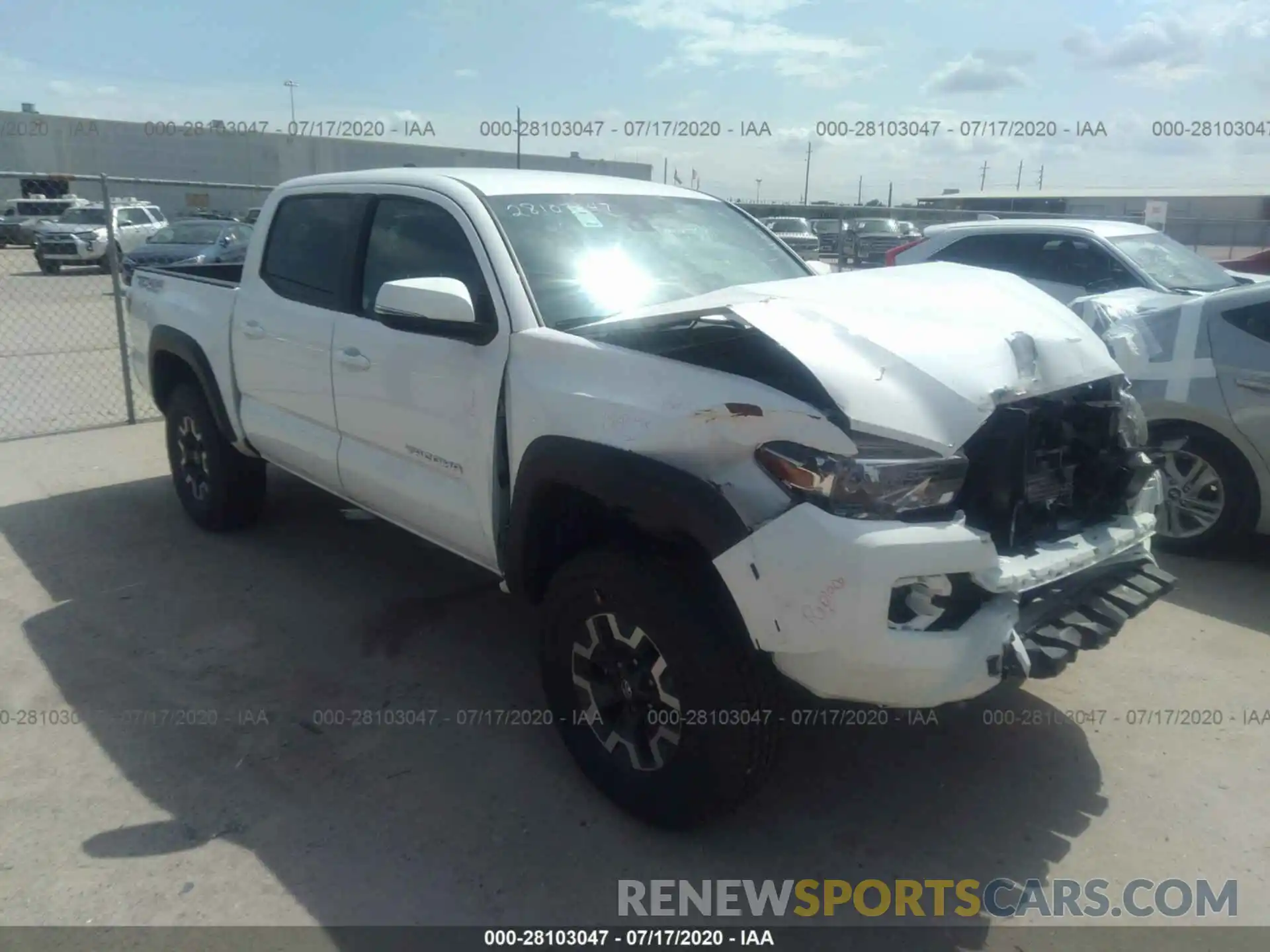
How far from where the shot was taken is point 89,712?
3.79m

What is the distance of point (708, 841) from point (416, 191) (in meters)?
2.70

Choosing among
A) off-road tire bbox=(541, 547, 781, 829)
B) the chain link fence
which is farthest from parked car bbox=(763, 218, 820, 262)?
off-road tire bbox=(541, 547, 781, 829)

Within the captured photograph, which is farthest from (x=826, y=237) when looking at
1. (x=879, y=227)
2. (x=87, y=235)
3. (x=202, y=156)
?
(x=202, y=156)

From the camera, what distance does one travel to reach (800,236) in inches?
877

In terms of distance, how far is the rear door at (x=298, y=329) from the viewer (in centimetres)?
427

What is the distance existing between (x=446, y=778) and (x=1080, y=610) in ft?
7.04

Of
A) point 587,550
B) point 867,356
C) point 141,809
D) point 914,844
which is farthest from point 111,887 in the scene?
point 867,356

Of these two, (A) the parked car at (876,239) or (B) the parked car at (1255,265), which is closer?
(B) the parked car at (1255,265)

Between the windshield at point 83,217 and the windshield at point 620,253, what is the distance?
25199 millimetres

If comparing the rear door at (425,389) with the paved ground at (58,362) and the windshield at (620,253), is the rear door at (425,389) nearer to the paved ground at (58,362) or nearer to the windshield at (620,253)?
the windshield at (620,253)

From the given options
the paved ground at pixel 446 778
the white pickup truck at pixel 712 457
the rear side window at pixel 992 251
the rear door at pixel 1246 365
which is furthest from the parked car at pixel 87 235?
the rear door at pixel 1246 365

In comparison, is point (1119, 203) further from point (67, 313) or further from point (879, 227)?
point (67, 313)

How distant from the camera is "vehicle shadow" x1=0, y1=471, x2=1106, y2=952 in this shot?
114 inches

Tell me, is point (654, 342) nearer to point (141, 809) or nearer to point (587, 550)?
point (587, 550)
